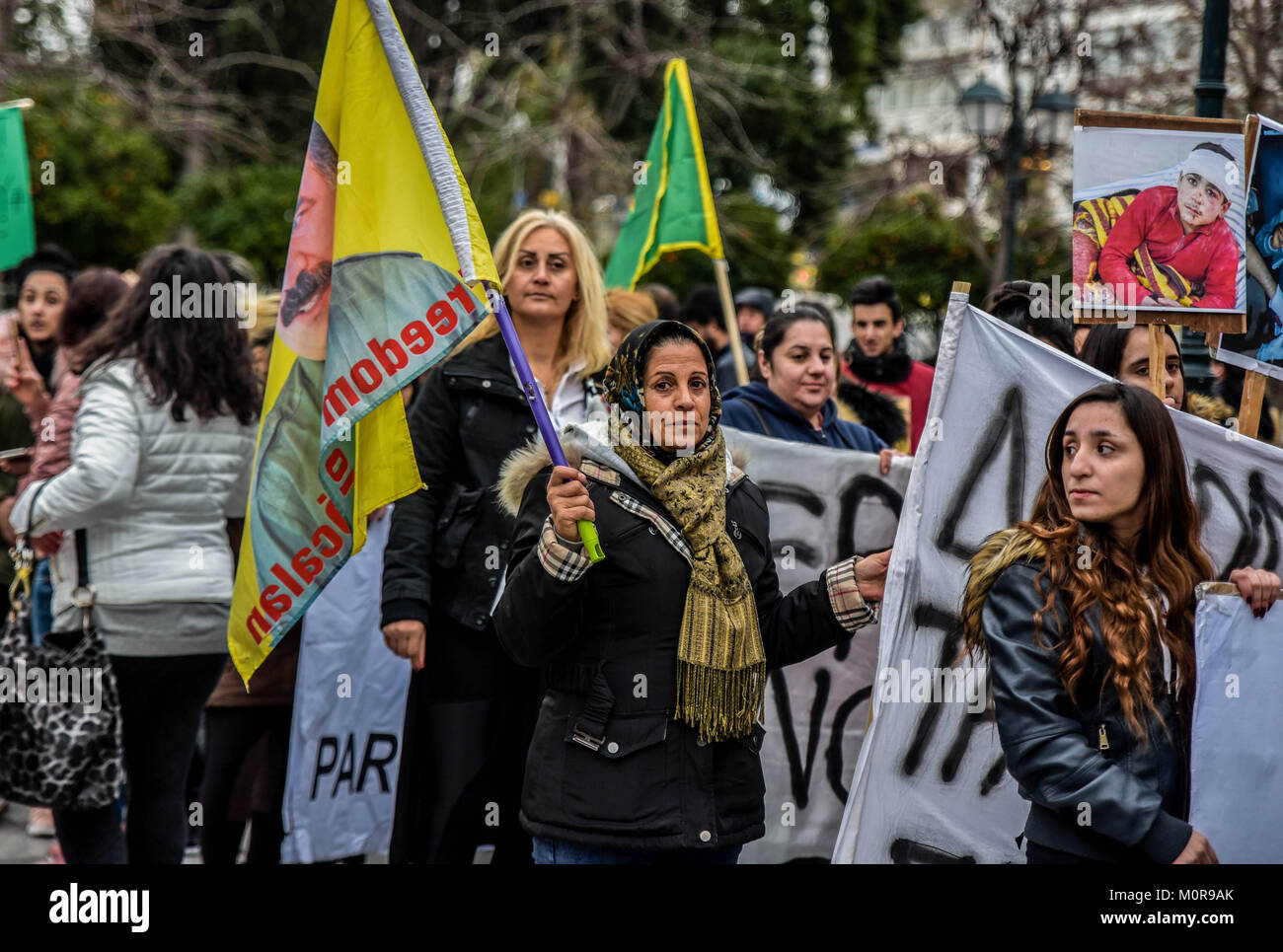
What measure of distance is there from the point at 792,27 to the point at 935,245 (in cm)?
376

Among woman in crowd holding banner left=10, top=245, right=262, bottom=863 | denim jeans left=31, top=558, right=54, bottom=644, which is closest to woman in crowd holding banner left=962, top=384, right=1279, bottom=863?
woman in crowd holding banner left=10, top=245, right=262, bottom=863

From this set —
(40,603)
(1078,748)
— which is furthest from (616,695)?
(40,603)

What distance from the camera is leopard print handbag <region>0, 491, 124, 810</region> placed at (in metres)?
4.27

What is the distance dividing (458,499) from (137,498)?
3.21ft

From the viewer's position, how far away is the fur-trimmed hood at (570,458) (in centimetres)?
325

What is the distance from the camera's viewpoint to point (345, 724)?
5.09 meters

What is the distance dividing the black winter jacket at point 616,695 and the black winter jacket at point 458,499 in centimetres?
90

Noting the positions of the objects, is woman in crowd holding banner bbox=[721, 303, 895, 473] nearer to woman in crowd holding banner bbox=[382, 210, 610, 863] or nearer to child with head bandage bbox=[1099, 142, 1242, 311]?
woman in crowd holding banner bbox=[382, 210, 610, 863]

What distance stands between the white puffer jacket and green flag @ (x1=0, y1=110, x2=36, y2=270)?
207 cm

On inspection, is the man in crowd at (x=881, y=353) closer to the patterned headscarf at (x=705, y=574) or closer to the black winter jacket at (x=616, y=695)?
the patterned headscarf at (x=705, y=574)

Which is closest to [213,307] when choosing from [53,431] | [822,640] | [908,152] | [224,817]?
[53,431]

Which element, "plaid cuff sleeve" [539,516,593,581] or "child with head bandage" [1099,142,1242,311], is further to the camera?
"child with head bandage" [1099,142,1242,311]

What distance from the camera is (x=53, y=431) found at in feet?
14.7

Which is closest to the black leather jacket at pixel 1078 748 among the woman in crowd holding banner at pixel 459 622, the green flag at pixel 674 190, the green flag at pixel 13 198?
the woman in crowd holding banner at pixel 459 622
